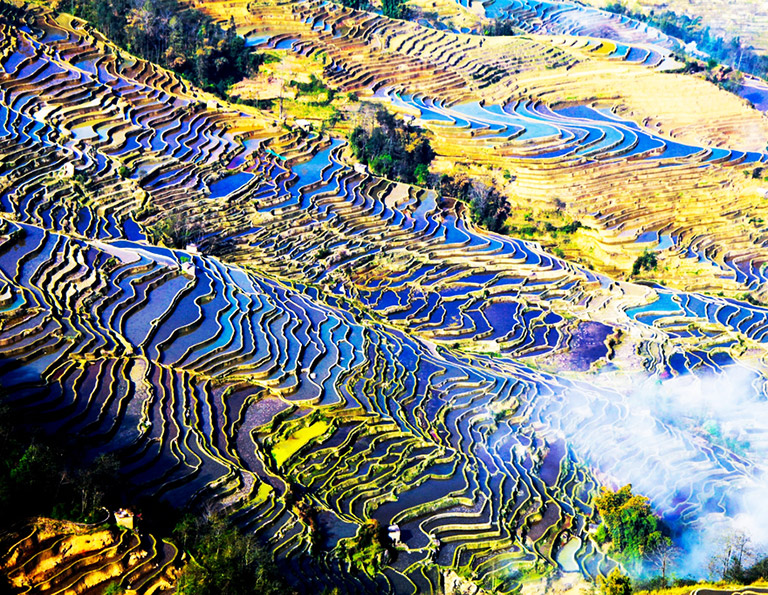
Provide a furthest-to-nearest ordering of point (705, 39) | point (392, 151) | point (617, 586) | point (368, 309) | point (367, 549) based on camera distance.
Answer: point (705, 39), point (392, 151), point (368, 309), point (367, 549), point (617, 586)

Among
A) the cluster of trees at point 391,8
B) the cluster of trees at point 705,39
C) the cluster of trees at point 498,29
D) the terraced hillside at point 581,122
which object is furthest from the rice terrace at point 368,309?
the cluster of trees at point 705,39

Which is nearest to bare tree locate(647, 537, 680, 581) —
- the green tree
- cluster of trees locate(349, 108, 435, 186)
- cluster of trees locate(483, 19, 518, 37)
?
the green tree

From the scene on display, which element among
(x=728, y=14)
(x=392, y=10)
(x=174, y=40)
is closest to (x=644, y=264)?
(x=174, y=40)

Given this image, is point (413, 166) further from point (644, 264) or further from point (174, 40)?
point (174, 40)

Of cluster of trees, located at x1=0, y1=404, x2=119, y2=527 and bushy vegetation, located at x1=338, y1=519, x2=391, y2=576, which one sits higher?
cluster of trees, located at x1=0, y1=404, x2=119, y2=527

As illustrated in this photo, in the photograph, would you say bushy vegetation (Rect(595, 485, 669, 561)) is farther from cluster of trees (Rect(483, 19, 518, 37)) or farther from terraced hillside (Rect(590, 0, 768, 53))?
terraced hillside (Rect(590, 0, 768, 53))
